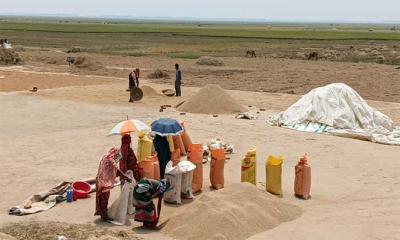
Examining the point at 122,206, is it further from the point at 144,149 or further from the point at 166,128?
the point at 144,149

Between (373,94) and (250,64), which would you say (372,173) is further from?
(250,64)

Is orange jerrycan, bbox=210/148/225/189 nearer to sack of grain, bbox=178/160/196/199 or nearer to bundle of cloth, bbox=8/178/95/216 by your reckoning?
sack of grain, bbox=178/160/196/199

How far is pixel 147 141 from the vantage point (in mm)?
12133

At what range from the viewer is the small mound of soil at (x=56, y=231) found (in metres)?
8.13

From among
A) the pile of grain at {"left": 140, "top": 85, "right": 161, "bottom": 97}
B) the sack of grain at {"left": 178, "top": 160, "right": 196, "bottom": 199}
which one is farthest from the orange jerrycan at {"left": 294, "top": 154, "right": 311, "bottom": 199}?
the pile of grain at {"left": 140, "top": 85, "right": 161, "bottom": 97}

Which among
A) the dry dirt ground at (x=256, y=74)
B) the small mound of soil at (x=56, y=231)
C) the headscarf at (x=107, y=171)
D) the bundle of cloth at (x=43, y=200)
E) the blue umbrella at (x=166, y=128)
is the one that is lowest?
the dry dirt ground at (x=256, y=74)

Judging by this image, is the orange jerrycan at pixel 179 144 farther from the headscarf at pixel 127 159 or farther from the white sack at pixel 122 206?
the white sack at pixel 122 206

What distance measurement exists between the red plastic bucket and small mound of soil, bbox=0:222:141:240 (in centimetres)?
142

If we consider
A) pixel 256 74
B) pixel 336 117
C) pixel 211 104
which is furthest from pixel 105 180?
pixel 256 74

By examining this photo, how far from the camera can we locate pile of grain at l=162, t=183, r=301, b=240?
8.34 metres

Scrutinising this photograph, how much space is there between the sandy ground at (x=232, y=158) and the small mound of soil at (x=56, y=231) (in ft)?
1.02

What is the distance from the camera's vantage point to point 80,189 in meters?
10.4

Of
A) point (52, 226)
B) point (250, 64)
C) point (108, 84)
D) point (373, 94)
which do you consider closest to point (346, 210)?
point (52, 226)

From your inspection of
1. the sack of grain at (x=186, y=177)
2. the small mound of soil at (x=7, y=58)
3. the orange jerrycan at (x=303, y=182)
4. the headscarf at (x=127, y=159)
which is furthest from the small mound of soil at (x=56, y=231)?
the small mound of soil at (x=7, y=58)
